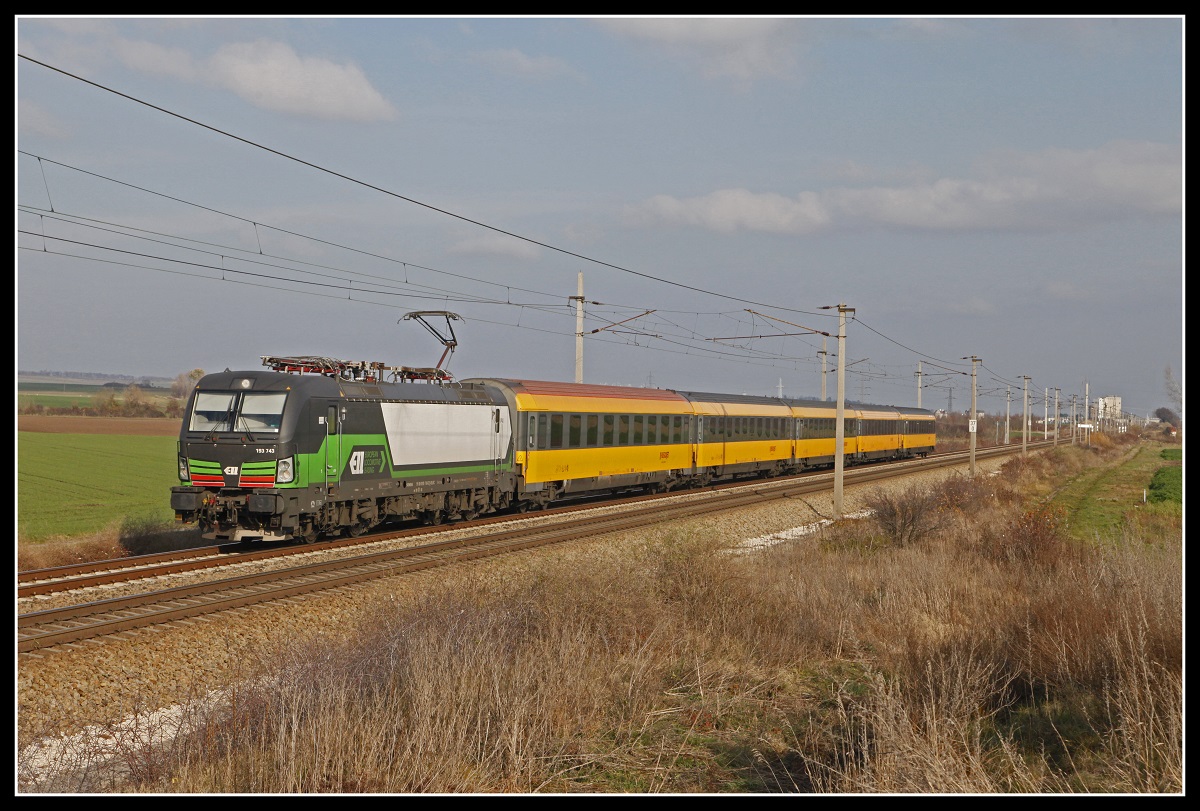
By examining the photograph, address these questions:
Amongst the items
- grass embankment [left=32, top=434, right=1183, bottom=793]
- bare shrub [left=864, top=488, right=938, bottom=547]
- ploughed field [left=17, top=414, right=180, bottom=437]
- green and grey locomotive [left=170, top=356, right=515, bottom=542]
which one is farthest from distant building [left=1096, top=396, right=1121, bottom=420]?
grass embankment [left=32, top=434, right=1183, bottom=793]

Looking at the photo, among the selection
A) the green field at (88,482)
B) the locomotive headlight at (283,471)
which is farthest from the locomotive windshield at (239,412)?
the green field at (88,482)

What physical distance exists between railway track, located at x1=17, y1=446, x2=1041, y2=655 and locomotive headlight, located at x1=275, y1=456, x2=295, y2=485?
148 centimetres

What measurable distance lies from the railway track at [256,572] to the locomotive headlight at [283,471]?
1.48 metres

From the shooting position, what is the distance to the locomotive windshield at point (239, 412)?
17.7 metres

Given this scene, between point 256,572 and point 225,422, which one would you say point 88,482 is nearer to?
point 225,422

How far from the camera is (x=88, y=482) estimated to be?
37062 millimetres

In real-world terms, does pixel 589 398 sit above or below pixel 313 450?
above

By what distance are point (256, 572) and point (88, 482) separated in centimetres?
2535

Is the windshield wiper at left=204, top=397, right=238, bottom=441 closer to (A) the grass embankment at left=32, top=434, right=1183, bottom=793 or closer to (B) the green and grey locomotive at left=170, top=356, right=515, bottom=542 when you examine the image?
(B) the green and grey locomotive at left=170, top=356, right=515, bottom=542

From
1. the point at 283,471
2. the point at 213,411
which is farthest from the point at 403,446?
the point at 213,411

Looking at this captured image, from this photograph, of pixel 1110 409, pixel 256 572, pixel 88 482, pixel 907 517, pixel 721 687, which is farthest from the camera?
pixel 1110 409

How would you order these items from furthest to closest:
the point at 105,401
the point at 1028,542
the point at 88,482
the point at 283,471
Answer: the point at 105,401, the point at 88,482, the point at 283,471, the point at 1028,542

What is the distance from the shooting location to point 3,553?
8328mm

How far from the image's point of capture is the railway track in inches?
475
